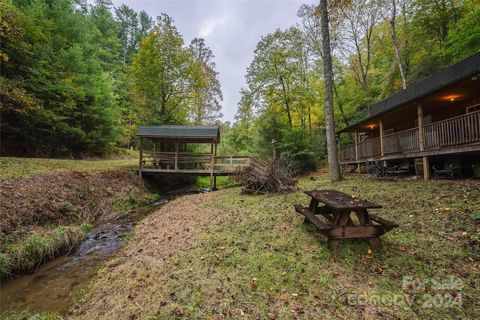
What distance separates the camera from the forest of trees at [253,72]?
44.4 feet

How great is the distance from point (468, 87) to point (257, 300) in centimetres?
1206

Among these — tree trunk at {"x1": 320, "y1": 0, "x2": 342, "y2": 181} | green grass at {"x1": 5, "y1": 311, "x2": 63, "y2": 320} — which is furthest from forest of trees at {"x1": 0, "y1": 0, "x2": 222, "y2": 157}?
tree trunk at {"x1": 320, "y1": 0, "x2": 342, "y2": 181}

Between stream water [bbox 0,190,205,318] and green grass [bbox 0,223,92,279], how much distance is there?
0.67ft

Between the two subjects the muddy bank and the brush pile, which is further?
the brush pile

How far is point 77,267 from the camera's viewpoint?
504 centimetres

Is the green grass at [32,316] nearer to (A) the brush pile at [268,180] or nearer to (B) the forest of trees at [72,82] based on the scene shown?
(A) the brush pile at [268,180]

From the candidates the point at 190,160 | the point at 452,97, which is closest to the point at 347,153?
the point at 452,97

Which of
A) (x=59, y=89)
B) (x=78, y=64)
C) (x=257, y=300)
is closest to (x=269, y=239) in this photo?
(x=257, y=300)

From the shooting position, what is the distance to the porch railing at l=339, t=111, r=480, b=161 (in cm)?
779

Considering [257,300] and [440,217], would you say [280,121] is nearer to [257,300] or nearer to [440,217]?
[440,217]

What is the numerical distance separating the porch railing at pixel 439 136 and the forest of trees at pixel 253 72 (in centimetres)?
639

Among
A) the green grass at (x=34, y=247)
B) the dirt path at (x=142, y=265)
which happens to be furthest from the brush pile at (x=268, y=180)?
the green grass at (x=34, y=247)

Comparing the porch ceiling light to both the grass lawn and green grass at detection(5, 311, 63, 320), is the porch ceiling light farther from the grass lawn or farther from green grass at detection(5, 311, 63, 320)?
green grass at detection(5, 311, 63, 320)

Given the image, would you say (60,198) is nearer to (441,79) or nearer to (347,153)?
(441,79)
